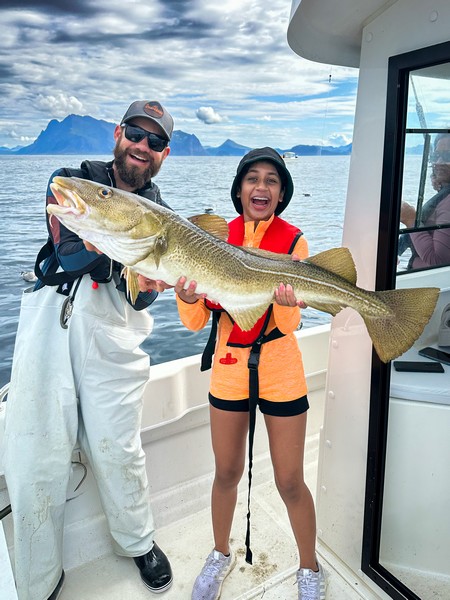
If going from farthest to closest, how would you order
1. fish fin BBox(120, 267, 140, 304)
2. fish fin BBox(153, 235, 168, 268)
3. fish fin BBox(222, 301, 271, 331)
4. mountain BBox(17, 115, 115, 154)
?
mountain BBox(17, 115, 115, 154) < fish fin BBox(222, 301, 271, 331) < fish fin BBox(120, 267, 140, 304) < fish fin BBox(153, 235, 168, 268)

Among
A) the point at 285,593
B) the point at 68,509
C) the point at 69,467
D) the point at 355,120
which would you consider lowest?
the point at 285,593

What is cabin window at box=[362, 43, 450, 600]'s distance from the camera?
7.20 ft

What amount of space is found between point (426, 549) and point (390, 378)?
3.18ft

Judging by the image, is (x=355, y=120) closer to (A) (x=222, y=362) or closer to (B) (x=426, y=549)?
(A) (x=222, y=362)

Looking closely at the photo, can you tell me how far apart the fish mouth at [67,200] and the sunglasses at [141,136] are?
950 mm

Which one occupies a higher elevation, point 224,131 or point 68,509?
point 224,131

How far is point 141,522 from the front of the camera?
2.73 m

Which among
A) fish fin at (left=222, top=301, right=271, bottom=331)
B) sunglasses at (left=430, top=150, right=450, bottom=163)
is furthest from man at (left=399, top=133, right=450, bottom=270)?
fish fin at (left=222, top=301, right=271, bottom=331)

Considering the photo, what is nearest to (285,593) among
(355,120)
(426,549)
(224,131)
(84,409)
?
(426,549)

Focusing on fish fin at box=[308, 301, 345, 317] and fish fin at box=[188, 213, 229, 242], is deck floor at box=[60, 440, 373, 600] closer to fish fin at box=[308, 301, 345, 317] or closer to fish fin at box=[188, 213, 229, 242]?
fish fin at box=[308, 301, 345, 317]

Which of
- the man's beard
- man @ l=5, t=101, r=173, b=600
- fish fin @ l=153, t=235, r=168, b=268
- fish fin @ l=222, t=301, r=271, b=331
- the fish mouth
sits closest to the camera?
the fish mouth

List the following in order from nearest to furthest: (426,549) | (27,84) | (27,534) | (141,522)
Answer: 1. (27,534)
2. (426,549)
3. (141,522)
4. (27,84)

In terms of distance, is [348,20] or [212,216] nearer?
[212,216]

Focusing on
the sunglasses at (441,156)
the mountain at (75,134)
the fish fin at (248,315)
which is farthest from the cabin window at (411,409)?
the mountain at (75,134)
